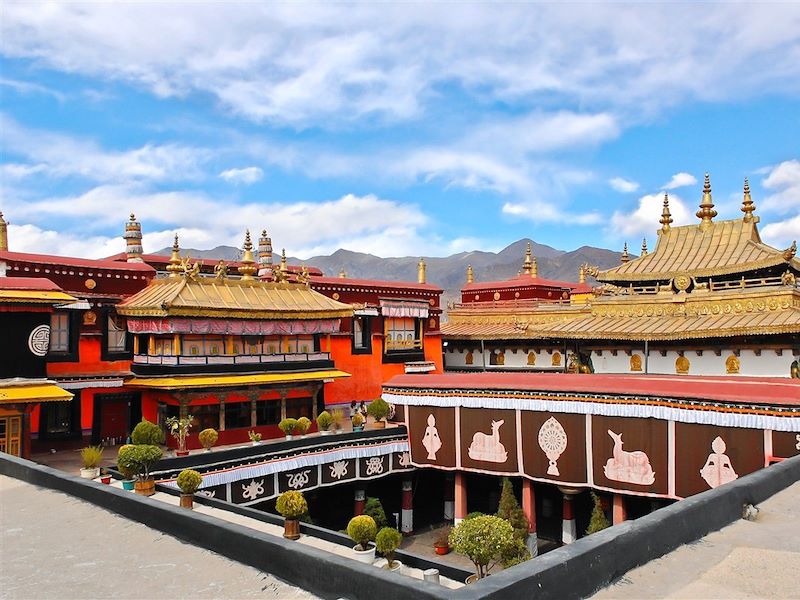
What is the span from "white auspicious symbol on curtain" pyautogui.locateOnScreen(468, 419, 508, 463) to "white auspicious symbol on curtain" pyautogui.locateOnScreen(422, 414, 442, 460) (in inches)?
53.1

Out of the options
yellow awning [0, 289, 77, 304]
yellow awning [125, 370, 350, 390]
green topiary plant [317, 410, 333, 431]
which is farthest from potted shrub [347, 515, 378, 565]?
yellow awning [0, 289, 77, 304]

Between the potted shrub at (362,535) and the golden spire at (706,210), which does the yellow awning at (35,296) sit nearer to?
the potted shrub at (362,535)

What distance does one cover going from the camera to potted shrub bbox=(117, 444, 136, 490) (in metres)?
15.2

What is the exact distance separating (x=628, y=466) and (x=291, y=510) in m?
9.51

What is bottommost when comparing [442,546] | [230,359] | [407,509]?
[442,546]

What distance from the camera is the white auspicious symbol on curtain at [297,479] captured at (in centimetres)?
1980

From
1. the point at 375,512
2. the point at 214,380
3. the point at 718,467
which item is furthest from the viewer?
the point at 375,512

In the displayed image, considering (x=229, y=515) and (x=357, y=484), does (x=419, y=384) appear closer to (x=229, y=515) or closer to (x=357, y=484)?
(x=357, y=484)

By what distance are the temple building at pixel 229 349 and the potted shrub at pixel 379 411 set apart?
2.61m

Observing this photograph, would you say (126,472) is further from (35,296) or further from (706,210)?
(706,210)

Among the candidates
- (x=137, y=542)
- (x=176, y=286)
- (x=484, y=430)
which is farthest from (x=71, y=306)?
(x=137, y=542)

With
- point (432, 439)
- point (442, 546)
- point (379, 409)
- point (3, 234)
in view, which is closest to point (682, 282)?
point (432, 439)

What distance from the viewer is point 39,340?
18.3m

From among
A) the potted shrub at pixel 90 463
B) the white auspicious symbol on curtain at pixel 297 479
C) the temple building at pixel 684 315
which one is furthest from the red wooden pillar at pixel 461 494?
A: the potted shrub at pixel 90 463
